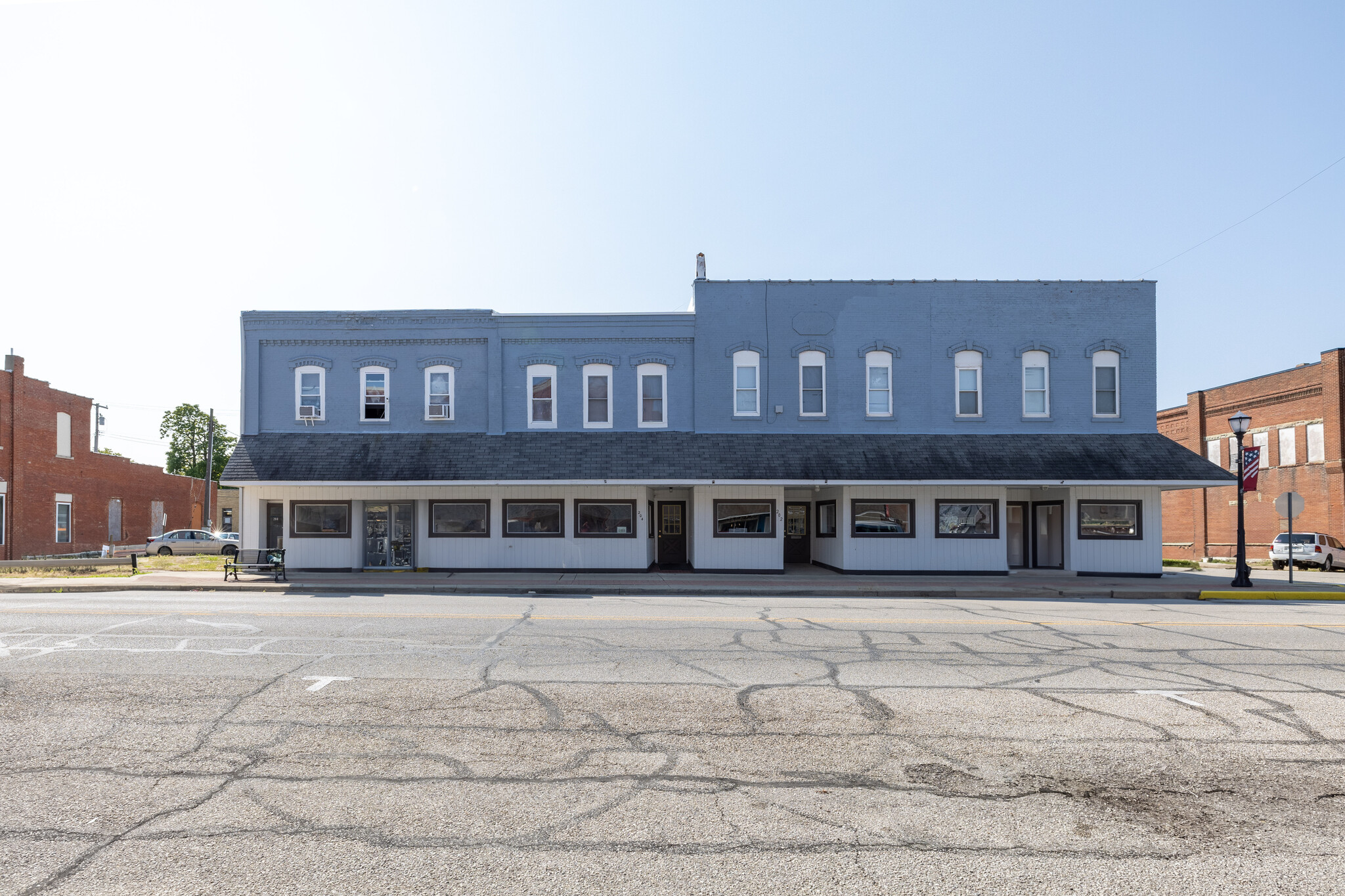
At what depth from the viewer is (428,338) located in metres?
24.2

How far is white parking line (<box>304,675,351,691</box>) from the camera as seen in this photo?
340 inches

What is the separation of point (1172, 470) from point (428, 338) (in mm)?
21979

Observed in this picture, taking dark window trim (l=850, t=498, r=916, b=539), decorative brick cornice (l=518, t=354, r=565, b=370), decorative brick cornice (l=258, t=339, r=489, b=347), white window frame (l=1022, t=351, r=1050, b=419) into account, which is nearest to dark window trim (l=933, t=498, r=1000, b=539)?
dark window trim (l=850, t=498, r=916, b=539)

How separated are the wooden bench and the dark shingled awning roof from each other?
2199 mm

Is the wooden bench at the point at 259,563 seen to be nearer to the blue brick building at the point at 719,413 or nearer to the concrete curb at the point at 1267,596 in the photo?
the blue brick building at the point at 719,413

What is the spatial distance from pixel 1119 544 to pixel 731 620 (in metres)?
15.5

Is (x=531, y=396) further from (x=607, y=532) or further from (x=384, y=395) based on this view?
(x=607, y=532)

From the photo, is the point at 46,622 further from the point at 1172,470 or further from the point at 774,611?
the point at 1172,470

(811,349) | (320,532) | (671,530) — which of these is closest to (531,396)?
(671,530)

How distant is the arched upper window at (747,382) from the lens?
23.8m

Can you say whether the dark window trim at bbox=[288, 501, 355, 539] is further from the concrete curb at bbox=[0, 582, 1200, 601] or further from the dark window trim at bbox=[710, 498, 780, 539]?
the dark window trim at bbox=[710, 498, 780, 539]

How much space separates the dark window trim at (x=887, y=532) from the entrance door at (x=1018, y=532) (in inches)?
174

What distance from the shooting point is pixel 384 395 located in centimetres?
2409

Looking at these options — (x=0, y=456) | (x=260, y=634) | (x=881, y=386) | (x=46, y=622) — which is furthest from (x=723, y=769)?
(x=0, y=456)
